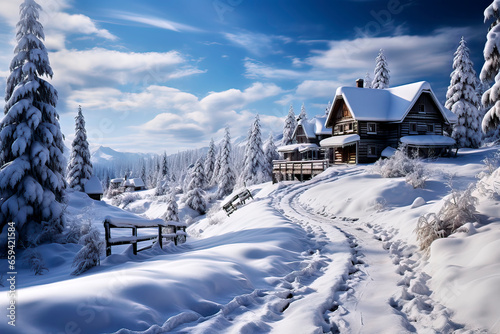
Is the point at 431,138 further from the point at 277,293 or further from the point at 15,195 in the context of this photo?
the point at 15,195

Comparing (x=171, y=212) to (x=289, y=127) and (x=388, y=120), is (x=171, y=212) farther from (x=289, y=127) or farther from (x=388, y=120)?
(x=289, y=127)

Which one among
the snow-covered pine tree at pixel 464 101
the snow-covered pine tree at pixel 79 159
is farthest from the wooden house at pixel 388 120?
the snow-covered pine tree at pixel 79 159

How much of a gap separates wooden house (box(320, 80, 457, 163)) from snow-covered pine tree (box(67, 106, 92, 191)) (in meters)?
31.7

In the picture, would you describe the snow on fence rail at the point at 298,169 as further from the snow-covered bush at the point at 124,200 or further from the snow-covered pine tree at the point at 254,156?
the snow-covered bush at the point at 124,200

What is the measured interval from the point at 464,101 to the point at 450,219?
37893 mm

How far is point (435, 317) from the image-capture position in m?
4.27

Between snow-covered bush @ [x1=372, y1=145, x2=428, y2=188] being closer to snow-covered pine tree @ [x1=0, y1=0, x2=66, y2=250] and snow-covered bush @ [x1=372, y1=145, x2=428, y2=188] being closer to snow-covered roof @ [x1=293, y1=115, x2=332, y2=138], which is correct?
snow-covered pine tree @ [x1=0, y1=0, x2=66, y2=250]

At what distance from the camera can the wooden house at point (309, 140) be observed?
154 ft

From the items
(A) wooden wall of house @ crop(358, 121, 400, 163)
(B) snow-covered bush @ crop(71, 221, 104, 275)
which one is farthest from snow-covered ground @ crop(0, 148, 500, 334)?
(A) wooden wall of house @ crop(358, 121, 400, 163)

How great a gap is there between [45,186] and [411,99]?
34977 mm

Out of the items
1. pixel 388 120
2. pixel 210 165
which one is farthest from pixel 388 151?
pixel 210 165

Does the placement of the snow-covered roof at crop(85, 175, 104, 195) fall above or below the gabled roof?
below

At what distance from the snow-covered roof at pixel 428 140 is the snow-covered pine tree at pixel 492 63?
63.9ft

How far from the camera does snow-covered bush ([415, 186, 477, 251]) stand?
696cm
